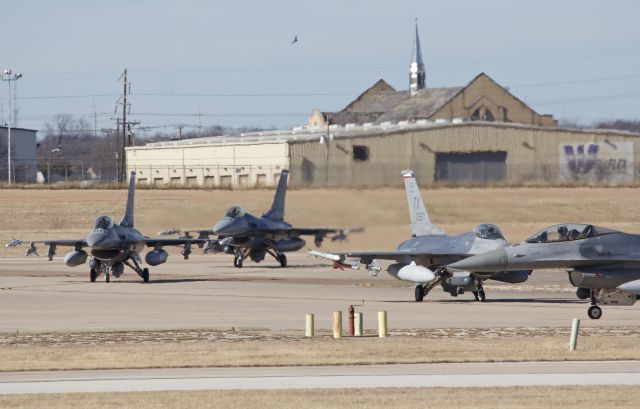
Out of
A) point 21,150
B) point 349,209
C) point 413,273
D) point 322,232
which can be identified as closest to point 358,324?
point 413,273

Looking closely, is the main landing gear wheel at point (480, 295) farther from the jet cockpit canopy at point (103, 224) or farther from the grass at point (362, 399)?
the grass at point (362, 399)

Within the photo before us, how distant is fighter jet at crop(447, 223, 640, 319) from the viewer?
26.2 meters

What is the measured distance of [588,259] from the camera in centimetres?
2645

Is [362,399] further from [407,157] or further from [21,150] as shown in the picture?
[21,150]

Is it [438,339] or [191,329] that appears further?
[191,329]

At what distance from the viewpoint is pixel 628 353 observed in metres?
19.8

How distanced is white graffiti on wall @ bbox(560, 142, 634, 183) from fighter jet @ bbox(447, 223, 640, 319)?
3764 centimetres

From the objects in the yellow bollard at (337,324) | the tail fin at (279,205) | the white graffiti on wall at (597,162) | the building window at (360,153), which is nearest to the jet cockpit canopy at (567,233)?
the yellow bollard at (337,324)

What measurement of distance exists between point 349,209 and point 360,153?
2550 cm

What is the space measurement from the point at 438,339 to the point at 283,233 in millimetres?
27173

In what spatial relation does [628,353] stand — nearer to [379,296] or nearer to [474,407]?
[474,407]

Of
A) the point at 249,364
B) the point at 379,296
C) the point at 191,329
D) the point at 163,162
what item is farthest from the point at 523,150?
the point at 249,364

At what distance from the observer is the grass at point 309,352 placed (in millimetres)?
19062

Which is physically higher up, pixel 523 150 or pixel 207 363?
pixel 523 150
